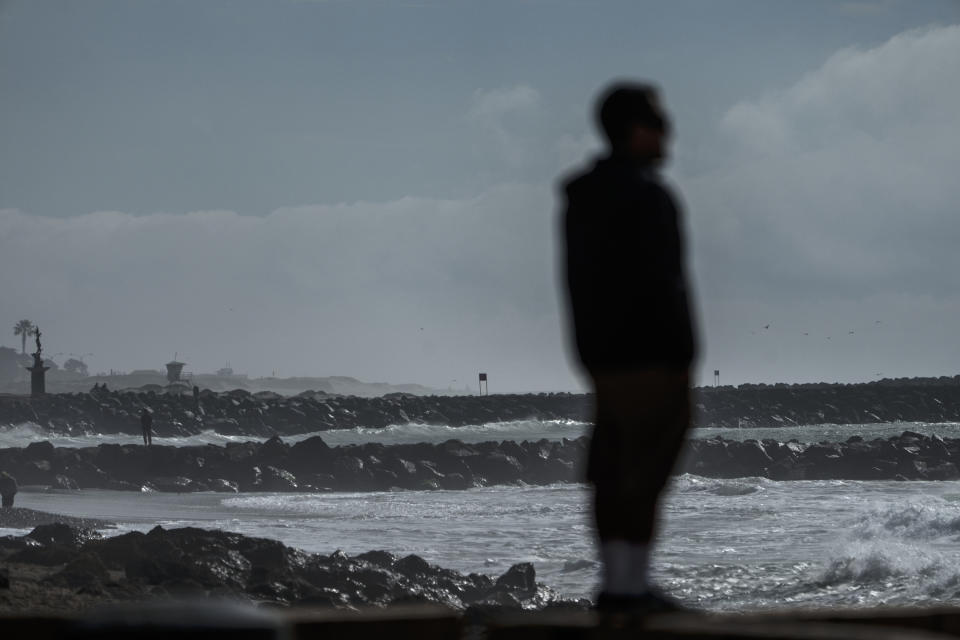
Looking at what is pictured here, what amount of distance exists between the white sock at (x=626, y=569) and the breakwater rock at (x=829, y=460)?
3029 cm

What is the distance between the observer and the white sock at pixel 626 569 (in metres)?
3.70

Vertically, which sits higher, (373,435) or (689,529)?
(373,435)

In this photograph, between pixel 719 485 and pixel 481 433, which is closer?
pixel 719 485

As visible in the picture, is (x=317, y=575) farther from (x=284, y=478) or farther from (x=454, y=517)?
(x=284, y=478)

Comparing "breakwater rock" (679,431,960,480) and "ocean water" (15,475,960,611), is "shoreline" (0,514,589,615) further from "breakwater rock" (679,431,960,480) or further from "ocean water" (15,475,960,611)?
"breakwater rock" (679,431,960,480)

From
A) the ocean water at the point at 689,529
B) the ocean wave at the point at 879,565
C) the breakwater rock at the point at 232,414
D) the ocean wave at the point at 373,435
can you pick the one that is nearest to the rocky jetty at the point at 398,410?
the breakwater rock at the point at 232,414

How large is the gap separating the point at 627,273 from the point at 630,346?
0.66ft

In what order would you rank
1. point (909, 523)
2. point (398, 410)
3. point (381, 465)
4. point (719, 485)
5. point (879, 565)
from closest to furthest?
point (879, 565), point (909, 523), point (719, 485), point (381, 465), point (398, 410)

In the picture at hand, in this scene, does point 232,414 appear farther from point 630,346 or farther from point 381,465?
point 630,346

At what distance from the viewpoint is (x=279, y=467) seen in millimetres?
33469

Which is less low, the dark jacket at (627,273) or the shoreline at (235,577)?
the dark jacket at (627,273)

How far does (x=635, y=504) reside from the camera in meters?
3.71

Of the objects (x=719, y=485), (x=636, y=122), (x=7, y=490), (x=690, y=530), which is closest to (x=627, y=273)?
(x=636, y=122)

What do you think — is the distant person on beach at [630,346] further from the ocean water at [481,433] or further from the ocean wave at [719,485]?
the ocean water at [481,433]
